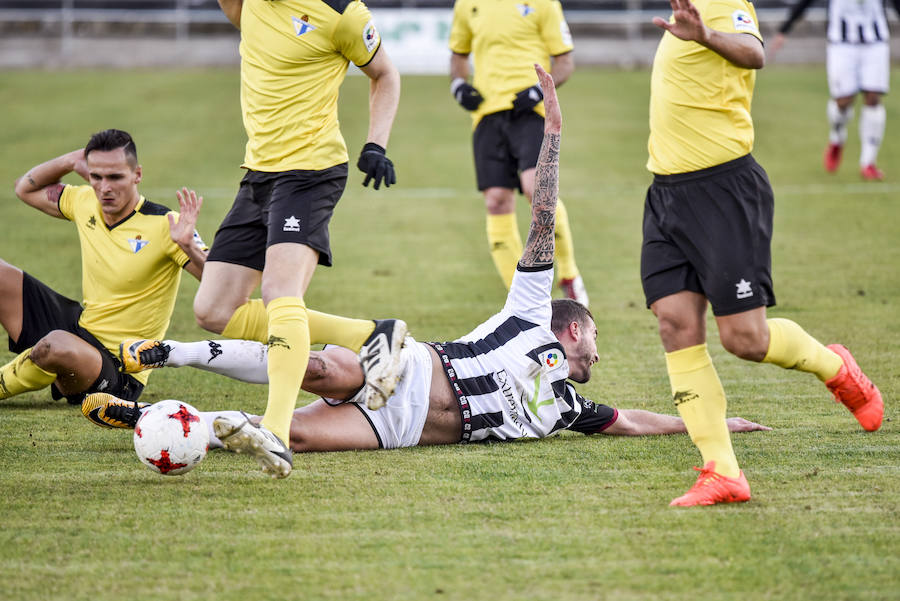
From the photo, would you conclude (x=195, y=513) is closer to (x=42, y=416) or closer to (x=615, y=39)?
(x=42, y=416)

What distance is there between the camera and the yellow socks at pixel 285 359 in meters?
4.42

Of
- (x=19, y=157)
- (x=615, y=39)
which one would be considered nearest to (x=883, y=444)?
(x=19, y=157)

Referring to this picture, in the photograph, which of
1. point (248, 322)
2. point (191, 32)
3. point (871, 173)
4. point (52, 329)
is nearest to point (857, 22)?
point (871, 173)

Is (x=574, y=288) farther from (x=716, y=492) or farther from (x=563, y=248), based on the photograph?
(x=716, y=492)

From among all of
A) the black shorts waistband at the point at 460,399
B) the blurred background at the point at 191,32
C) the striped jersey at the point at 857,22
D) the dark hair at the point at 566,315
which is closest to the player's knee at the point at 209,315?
the black shorts waistband at the point at 460,399

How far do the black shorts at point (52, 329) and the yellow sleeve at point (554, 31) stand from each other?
4408 mm

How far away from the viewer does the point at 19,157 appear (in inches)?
654

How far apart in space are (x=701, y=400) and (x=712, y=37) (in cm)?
136

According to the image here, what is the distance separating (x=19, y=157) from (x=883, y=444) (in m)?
14.4

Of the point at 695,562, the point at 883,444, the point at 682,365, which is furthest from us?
the point at 883,444

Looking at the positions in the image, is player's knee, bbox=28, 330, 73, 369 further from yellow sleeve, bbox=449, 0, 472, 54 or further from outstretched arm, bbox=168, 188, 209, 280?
yellow sleeve, bbox=449, 0, 472, 54

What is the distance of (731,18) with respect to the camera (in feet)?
14.0

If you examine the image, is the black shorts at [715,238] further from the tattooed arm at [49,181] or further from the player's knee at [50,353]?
the tattooed arm at [49,181]

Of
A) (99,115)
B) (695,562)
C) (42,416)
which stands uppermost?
(695,562)
